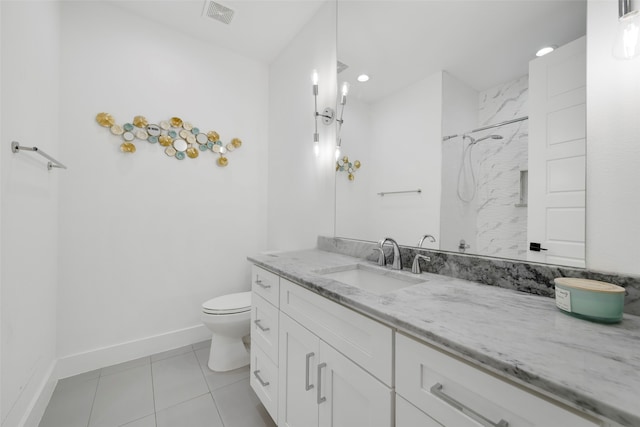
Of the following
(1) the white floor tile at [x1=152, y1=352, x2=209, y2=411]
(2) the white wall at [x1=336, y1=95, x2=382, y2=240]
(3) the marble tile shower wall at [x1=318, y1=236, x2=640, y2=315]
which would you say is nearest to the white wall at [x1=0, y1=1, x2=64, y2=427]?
(1) the white floor tile at [x1=152, y1=352, x2=209, y2=411]

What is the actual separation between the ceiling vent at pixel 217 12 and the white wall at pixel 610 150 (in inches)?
82.5

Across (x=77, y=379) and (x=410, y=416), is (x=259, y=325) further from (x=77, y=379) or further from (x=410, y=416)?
(x=77, y=379)

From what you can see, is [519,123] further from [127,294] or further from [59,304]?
[59,304]

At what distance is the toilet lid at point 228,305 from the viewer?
67.9 inches

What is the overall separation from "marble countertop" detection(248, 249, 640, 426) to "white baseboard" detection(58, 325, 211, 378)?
1752 millimetres

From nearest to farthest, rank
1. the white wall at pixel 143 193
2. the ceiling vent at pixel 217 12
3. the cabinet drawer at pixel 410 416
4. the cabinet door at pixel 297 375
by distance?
the cabinet drawer at pixel 410 416, the cabinet door at pixel 297 375, the white wall at pixel 143 193, the ceiling vent at pixel 217 12

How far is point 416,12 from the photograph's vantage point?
53.4 inches

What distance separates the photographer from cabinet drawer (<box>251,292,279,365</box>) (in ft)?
4.01

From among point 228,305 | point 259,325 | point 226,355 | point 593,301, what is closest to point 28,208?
point 228,305

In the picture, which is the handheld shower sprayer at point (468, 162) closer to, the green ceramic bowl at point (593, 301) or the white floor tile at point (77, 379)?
the green ceramic bowl at point (593, 301)

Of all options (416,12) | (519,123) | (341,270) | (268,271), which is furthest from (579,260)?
(416,12)

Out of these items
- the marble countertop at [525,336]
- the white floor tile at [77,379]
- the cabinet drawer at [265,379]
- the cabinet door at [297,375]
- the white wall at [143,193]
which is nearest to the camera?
the marble countertop at [525,336]

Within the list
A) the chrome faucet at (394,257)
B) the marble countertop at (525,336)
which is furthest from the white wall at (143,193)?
the marble countertop at (525,336)

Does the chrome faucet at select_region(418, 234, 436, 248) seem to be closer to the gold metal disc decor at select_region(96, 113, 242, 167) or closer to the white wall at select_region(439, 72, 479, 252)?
the white wall at select_region(439, 72, 479, 252)
